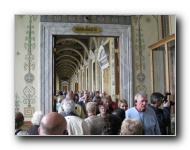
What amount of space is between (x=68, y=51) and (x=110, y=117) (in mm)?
1841

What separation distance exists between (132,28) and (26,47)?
5.23ft

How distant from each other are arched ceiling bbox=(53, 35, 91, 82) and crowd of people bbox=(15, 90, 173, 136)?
2.57 feet

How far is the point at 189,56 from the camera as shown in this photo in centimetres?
409

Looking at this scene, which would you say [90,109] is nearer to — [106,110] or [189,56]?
[106,110]

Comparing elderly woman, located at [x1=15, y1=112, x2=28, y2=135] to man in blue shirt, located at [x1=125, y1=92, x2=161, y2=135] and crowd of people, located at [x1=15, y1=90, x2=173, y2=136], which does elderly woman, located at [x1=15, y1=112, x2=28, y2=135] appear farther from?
man in blue shirt, located at [x1=125, y1=92, x2=161, y2=135]

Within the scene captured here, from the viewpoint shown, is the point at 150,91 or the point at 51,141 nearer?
the point at 51,141

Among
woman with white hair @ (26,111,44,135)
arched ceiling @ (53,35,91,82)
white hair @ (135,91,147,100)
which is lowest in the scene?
woman with white hair @ (26,111,44,135)

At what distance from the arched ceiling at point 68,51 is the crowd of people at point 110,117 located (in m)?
0.78

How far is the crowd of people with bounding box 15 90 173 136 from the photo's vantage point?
374 cm

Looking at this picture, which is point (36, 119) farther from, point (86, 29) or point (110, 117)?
point (86, 29)

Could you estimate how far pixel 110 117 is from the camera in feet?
12.6

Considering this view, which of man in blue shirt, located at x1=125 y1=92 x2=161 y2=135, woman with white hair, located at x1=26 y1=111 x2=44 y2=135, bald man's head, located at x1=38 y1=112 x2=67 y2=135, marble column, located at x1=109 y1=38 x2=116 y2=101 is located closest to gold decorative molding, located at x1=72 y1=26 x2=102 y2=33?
marble column, located at x1=109 y1=38 x2=116 y2=101

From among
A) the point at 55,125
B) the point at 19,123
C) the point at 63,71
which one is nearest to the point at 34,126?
the point at 19,123
